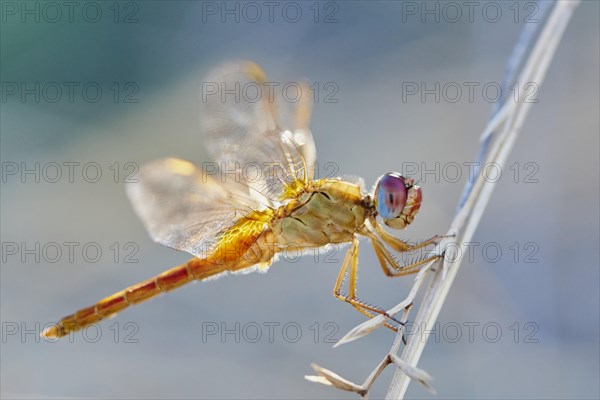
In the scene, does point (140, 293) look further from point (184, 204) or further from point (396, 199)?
point (396, 199)

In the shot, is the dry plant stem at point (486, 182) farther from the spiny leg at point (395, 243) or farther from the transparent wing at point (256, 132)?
the transparent wing at point (256, 132)

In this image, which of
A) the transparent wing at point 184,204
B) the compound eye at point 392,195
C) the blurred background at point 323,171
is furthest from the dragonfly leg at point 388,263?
the blurred background at point 323,171

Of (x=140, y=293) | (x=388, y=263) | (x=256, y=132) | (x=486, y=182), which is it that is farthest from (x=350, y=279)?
(x=486, y=182)

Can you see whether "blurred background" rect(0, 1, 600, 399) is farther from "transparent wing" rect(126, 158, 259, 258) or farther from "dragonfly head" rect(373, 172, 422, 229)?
"transparent wing" rect(126, 158, 259, 258)

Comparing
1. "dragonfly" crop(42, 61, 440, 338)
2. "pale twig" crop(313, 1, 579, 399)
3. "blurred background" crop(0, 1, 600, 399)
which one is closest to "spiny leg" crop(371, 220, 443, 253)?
"dragonfly" crop(42, 61, 440, 338)

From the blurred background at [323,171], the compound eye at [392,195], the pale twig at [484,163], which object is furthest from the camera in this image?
the blurred background at [323,171]

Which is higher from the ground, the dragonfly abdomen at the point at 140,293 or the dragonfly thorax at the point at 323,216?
the dragonfly thorax at the point at 323,216
